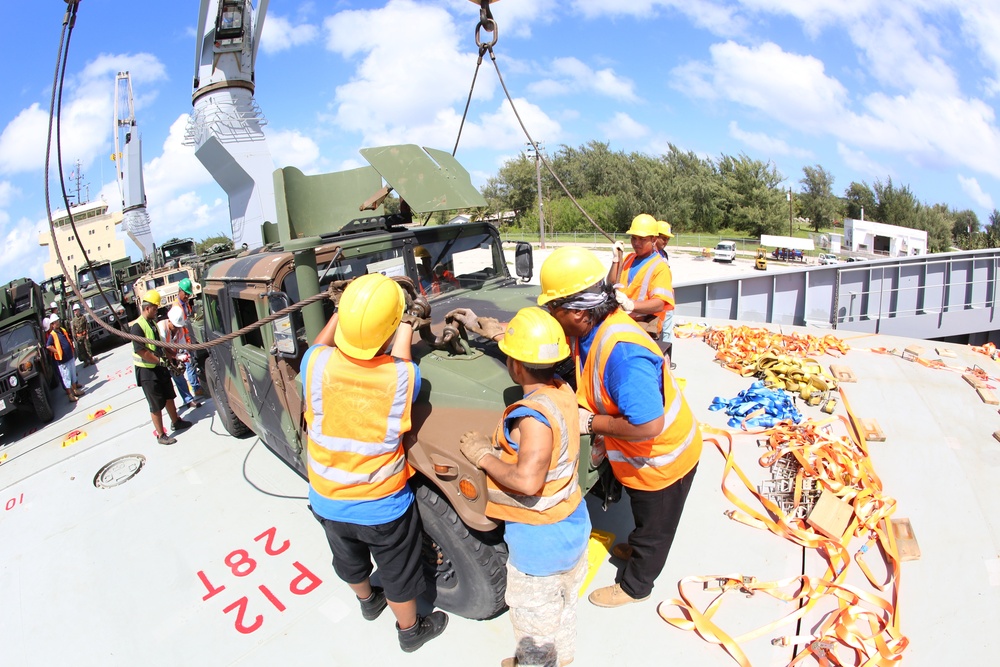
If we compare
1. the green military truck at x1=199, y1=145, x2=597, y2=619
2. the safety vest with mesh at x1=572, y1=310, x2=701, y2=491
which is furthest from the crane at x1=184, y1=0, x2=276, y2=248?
the safety vest with mesh at x1=572, y1=310, x2=701, y2=491

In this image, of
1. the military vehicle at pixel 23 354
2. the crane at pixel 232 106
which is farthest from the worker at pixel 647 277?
the crane at pixel 232 106

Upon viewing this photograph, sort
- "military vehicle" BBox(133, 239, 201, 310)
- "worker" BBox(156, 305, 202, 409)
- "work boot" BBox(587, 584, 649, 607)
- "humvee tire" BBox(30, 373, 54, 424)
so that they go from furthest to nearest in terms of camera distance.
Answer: "military vehicle" BBox(133, 239, 201, 310) → "humvee tire" BBox(30, 373, 54, 424) → "worker" BBox(156, 305, 202, 409) → "work boot" BBox(587, 584, 649, 607)

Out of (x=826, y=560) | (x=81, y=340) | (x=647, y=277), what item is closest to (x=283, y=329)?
(x=647, y=277)

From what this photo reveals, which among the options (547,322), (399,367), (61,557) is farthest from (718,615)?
(61,557)

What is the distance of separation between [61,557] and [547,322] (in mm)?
4187

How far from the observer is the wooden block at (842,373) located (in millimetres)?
5280

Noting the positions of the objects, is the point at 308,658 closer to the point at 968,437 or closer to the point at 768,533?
the point at 768,533

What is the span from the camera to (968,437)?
405 cm

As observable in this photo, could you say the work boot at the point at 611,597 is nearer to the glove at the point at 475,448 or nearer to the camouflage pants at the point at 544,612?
the camouflage pants at the point at 544,612

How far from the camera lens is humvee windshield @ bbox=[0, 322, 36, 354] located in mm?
7668

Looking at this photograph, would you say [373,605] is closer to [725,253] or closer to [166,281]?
[166,281]

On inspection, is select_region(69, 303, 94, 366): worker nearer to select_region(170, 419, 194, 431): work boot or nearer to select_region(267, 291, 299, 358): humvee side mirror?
select_region(170, 419, 194, 431): work boot

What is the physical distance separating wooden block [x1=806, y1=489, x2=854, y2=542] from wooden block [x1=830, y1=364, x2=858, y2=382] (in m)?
2.53

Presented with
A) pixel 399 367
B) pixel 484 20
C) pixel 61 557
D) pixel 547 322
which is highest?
pixel 484 20
